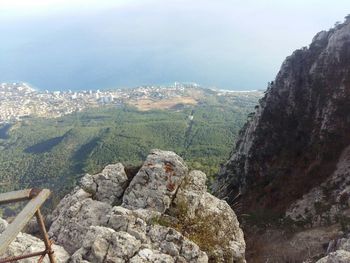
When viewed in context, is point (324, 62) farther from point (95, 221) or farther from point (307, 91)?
point (95, 221)

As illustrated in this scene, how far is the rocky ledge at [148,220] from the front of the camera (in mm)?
12922

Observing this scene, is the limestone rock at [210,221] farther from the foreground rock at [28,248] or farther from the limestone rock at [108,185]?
the foreground rock at [28,248]

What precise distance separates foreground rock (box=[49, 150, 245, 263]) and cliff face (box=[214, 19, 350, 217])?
20640 millimetres

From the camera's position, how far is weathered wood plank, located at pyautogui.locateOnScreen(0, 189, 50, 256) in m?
5.13

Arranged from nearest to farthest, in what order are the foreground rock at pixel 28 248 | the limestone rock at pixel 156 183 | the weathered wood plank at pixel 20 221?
the weathered wood plank at pixel 20 221, the foreground rock at pixel 28 248, the limestone rock at pixel 156 183

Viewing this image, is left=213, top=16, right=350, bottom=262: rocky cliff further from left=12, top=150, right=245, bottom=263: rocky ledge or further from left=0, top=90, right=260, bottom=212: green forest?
left=0, top=90, right=260, bottom=212: green forest

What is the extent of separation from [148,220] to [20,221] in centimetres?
954

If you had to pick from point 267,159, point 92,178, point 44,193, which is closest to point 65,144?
point 267,159

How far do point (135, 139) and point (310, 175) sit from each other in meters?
118

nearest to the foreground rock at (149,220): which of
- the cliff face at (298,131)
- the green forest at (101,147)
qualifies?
the cliff face at (298,131)

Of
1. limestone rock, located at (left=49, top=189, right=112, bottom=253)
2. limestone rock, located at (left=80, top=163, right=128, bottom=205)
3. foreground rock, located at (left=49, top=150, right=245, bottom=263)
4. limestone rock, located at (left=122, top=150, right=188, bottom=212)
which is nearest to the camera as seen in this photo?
foreground rock, located at (left=49, top=150, right=245, bottom=263)

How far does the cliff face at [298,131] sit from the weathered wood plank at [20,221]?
32641 mm

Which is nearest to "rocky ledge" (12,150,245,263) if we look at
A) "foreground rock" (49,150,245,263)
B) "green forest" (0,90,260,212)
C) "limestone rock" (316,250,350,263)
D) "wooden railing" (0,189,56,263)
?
"foreground rock" (49,150,245,263)

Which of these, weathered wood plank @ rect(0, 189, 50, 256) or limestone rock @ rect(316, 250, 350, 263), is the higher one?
weathered wood plank @ rect(0, 189, 50, 256)
